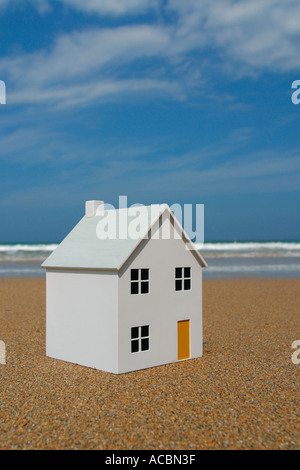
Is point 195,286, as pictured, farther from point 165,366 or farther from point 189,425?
point 189,425

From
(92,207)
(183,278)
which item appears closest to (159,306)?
(183,278)

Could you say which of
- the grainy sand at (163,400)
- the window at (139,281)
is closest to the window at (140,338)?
the grainy sand at (163,400)

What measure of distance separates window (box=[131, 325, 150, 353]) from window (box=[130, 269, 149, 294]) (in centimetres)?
95

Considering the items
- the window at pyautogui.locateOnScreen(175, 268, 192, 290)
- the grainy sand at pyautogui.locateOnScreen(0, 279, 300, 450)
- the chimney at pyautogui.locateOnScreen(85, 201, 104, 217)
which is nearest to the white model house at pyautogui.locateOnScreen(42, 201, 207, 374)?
the window at pyautogui.locateOnScreen(175, 268, 192, 290)

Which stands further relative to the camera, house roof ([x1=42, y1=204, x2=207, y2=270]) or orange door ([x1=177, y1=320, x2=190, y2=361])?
orange door ([x1=177, y1=320, x2=190, y2=361])

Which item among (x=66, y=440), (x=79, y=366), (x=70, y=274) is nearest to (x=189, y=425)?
(x=66, y=440)

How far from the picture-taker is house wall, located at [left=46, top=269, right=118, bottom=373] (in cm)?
1162

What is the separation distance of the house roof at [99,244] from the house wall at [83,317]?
0.28 metres

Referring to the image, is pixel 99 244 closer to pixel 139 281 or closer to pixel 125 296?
pixel 139 281

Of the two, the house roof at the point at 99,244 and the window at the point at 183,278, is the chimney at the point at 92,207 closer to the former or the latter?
the house roof at the point at 99,244

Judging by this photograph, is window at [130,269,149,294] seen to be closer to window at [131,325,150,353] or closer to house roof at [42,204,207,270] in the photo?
house roof at [42,204,207,270]

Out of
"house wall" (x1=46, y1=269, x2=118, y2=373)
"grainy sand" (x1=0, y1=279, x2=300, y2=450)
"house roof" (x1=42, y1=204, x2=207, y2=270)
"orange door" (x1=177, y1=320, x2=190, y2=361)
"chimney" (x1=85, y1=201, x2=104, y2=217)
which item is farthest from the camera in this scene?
"chimney" (x1=85, y1=201, x2=104, y2=217)

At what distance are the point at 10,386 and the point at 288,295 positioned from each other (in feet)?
64.2

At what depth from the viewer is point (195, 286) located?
44.5 ft
